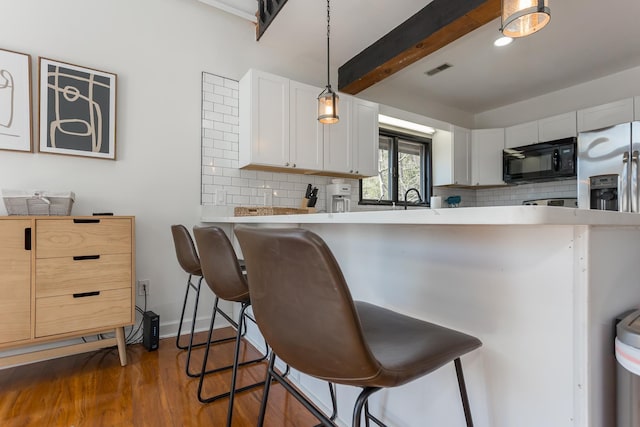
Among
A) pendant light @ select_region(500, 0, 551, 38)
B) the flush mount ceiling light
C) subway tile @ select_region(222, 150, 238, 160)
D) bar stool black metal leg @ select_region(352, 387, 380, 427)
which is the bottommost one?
bar stool black metal leg @ select_region(352, 387, 380, 427)

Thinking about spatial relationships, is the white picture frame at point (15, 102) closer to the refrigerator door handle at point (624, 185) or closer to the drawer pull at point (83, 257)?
the drawer pull at point (83, 257)

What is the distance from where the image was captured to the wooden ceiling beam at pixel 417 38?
2.20m

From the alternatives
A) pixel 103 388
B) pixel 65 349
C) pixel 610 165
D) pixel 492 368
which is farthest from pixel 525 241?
pixel 610 165

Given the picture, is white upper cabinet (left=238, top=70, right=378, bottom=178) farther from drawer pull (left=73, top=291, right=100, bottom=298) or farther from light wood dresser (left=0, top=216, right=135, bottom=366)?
Result: drawer pull (left=73, top=291, right=100, bottom=298)

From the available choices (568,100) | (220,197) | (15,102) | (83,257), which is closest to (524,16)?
(220,197)

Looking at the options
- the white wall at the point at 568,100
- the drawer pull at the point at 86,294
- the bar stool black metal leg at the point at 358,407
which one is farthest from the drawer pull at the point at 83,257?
the white wall at the point at 568,100

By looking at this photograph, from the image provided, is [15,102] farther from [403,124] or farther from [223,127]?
[403,124]

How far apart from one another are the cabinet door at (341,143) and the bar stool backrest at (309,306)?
2.46 m

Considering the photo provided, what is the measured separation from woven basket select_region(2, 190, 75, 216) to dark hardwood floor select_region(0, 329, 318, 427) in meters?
1.00

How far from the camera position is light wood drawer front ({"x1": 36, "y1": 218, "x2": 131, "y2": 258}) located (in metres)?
1.78

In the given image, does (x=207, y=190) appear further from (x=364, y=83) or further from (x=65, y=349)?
(x=364, y=83)

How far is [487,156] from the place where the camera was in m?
4.39

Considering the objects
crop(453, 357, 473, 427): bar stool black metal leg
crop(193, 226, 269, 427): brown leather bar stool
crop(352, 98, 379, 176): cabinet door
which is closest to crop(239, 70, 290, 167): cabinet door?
crop(352, 98, 379, 176): cabinet door

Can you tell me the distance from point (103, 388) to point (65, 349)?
0.40 m
